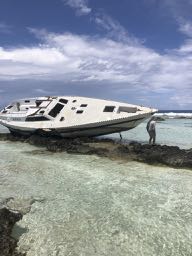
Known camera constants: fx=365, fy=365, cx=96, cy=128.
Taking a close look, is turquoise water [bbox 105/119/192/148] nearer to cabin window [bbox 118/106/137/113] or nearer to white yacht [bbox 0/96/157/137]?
cabin window [bbox 118/106/137/113]

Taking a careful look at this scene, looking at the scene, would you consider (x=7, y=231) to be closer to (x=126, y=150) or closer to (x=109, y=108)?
(x=126, y=150)

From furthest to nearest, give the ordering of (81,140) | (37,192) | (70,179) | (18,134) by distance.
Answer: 1. (18,134)
2. (81,140)
3. (70,179)
4. (37,192)

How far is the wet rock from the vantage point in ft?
25.7

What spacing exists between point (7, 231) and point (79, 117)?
633 inches

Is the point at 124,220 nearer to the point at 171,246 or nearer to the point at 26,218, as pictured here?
the point at 171,246

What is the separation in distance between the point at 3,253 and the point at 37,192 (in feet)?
13.9

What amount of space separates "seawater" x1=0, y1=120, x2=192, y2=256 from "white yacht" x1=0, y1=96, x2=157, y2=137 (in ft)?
23.6

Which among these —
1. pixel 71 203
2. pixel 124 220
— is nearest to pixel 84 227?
pixel 124 220

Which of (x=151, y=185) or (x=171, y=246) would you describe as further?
(x=151, y=185)

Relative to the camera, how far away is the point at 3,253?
774 centimetres

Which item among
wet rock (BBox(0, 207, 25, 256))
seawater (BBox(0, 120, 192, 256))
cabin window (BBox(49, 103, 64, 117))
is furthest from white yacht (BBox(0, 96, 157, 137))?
wet rock (BBox(0, 207, 25, 256))

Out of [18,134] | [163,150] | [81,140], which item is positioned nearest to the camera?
[163,150]

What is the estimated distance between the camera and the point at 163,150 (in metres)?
19.0

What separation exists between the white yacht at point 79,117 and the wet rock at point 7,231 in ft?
46.8
